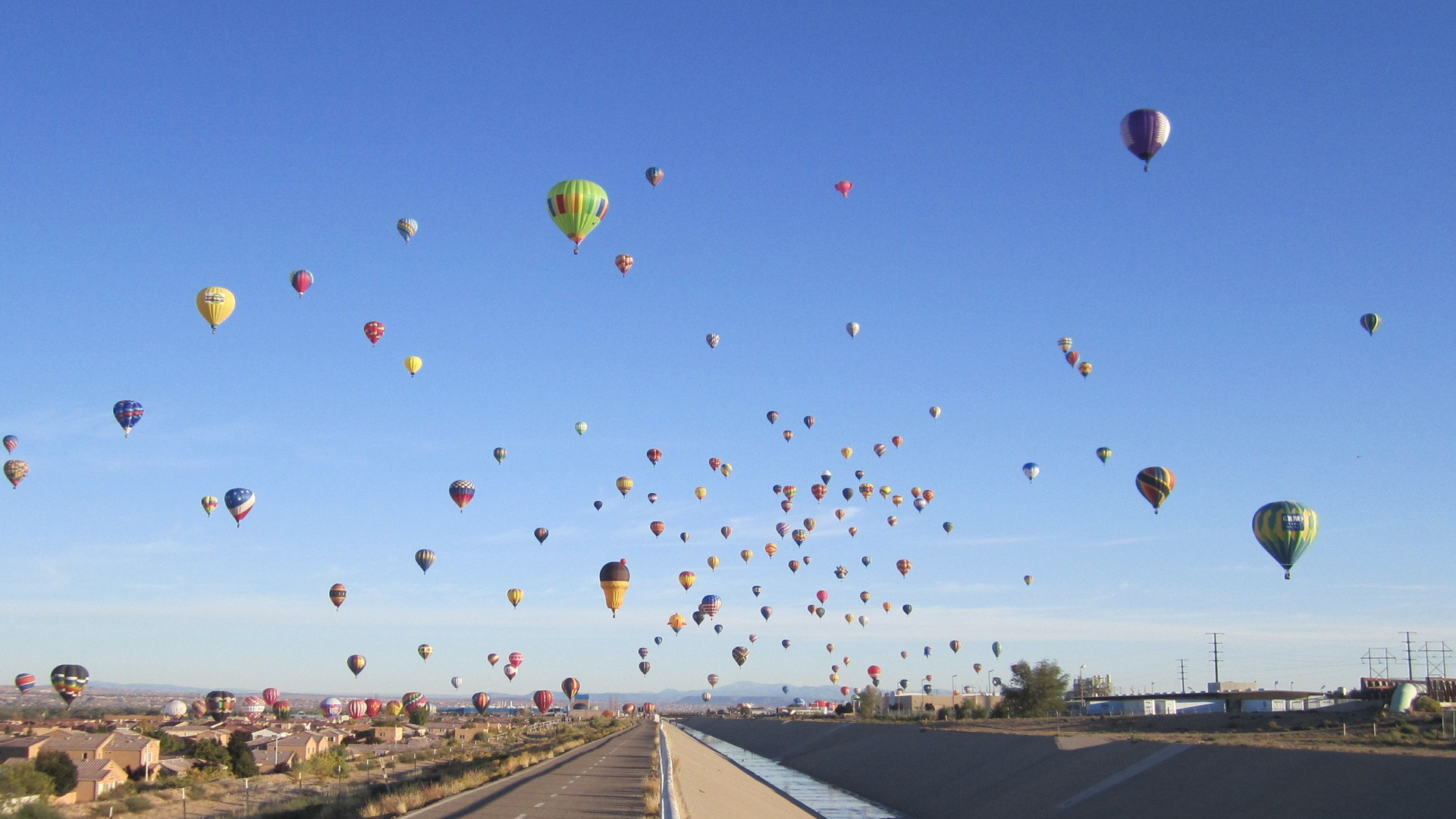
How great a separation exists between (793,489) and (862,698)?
60.8 metres

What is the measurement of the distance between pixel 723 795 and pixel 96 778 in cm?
4624

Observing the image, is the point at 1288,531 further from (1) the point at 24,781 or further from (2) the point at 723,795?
(1) the point at 24,781

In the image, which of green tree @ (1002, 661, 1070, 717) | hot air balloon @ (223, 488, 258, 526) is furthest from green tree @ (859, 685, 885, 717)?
hot air balloon @ (223, 488, 258, 526)

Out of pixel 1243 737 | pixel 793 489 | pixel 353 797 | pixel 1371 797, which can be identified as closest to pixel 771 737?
pixel 793 489

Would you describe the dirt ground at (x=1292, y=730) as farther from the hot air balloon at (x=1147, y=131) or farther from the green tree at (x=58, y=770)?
the green tree at (x=58, y=770)

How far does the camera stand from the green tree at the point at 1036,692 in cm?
10381

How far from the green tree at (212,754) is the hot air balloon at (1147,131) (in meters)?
75.7

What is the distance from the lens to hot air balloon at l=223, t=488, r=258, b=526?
65.0 meters

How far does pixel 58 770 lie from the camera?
6662 cm

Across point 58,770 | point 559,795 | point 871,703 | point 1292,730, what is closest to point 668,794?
point 559,795

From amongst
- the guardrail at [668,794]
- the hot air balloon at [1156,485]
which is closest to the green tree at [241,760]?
the guardrail at [668,794]

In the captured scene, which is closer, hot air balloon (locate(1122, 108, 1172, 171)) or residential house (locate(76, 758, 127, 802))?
hot air balloon (locate(1122, 108, 1172, 171))

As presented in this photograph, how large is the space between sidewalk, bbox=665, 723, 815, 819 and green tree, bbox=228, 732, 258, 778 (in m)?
38.6

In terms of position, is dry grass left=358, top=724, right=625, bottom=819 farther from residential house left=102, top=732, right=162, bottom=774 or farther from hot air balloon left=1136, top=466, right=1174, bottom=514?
hot air balloon left=1136, top=466, right=1174, bottom=514
